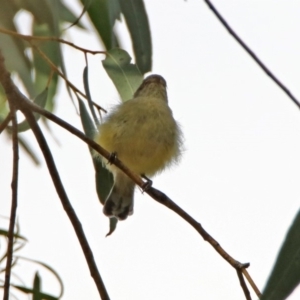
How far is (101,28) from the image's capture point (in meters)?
2.50

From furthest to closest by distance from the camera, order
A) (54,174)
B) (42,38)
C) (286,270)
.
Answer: (42,38)
(54,174)
(286,270)

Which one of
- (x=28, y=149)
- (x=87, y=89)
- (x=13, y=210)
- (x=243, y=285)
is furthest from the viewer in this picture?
(x=28, y=149)

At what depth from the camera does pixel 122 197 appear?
3.29 m

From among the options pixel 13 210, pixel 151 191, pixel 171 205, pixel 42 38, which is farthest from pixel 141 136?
pixel 13 210

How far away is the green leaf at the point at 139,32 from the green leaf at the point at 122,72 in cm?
5

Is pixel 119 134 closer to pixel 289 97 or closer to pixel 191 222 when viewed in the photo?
pixel 191 222

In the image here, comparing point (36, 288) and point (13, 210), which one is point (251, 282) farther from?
point (36, 288)

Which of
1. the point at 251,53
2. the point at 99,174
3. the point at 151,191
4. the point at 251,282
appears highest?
the point at 99,174

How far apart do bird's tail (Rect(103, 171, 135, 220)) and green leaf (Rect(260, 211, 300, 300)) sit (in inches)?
65.0

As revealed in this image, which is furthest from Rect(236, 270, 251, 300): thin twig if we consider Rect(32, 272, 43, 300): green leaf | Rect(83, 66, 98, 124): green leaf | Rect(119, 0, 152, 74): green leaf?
Rect(119, 0, 152, 74): green leaf

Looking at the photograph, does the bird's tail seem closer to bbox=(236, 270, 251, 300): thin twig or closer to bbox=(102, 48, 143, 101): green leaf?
bbox=(102, 48, 143, 101): green leaf

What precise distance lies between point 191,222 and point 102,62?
0.98 meters

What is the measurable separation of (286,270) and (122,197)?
2.04 metres

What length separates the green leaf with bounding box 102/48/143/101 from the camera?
7.98 ft
